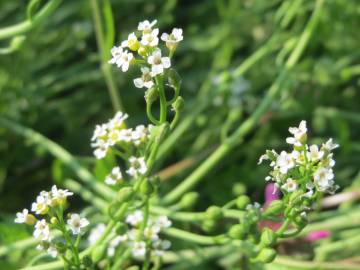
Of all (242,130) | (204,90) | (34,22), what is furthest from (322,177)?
(204,90)

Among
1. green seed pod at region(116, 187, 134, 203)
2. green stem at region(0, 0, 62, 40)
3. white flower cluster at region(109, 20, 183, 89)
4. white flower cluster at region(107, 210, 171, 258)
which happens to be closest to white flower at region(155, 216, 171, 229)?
white flower cluster at region(107, 210, 171, 258)

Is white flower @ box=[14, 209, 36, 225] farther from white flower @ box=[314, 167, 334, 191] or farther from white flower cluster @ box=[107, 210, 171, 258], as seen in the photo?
white flower @ box=[314, 167, 334, 191]

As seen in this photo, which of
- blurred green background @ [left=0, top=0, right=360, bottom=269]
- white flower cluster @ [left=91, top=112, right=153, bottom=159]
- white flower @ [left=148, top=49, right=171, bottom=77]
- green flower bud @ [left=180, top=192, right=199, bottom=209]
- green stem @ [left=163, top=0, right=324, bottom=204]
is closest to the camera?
white flower @ [left=148, top=49, right=171, bottom=77]

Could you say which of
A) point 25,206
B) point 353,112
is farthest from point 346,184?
A: point 25,206

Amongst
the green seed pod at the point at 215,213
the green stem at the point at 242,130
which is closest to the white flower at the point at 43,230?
the green seed pod at the point at 215,213

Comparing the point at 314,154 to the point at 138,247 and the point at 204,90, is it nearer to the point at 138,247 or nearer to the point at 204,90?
the point at 138,247
